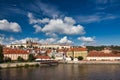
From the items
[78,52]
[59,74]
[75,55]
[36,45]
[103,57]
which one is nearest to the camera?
[59,74]

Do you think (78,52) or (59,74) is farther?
(78,52)

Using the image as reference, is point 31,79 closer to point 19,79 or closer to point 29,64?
point 19,79

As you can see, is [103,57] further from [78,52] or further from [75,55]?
[75,55]

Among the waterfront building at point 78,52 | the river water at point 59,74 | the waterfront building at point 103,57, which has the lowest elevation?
the river water at point 59,74

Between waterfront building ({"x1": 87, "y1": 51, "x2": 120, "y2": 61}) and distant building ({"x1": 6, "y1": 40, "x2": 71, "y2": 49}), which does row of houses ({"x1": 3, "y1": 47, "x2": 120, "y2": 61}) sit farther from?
distant building ({"x1": 6, "y1": 40, "x2": 71, "y2": 49})

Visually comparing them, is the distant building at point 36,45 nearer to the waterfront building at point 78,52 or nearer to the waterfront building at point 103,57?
the waterfront building at point 78,52

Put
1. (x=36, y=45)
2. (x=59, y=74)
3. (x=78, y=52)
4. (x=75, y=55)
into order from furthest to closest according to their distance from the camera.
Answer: (x=36, y=45), (x=75, y=55), (x=78, y=52), (x=59, y=74)

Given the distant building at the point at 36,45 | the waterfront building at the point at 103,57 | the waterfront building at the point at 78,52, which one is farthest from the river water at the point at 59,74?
the distant building at the point at 36,45

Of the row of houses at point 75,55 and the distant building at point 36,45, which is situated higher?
the distant building at point 36,45

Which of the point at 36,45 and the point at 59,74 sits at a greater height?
the point at 36,45

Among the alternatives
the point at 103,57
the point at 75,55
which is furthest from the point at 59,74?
the point at 75,55

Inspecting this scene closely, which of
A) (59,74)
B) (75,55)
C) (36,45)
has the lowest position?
(59,74)

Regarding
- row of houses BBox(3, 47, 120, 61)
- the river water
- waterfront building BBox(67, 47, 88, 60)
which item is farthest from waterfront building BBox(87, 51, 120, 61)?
the river water

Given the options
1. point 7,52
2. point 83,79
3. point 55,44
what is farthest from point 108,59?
point 55,44
